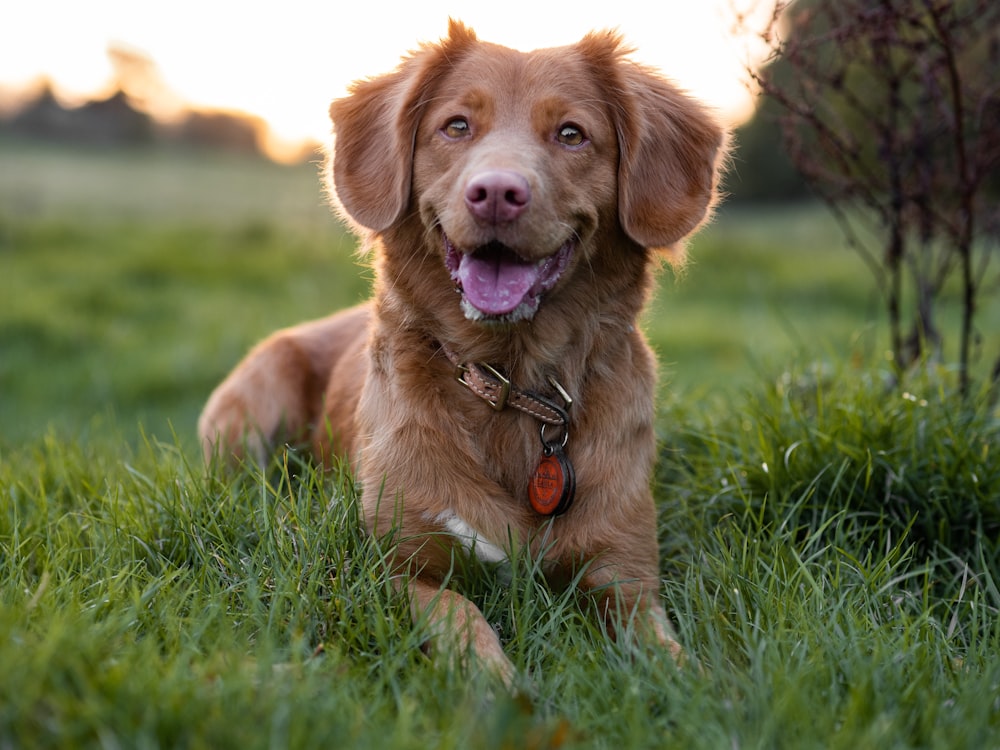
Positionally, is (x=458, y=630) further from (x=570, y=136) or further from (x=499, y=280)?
(x=570, y=136)

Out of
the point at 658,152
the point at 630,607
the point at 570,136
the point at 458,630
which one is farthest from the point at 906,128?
the point at 458,630

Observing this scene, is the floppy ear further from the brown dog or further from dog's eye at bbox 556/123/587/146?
dog's eye at bbox 556/123/587/146

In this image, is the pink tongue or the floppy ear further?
the floppy ear

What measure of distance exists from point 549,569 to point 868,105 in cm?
296

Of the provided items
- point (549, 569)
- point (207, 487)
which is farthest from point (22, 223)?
point (549, 569)

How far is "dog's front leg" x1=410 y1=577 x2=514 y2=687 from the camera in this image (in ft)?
7.49

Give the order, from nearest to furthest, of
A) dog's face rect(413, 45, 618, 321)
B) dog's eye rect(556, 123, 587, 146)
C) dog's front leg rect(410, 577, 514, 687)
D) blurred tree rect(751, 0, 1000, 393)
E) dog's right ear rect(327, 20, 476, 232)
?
dog's front leg rect(410, 577, 514, 687)
dog's face rect(413, 45, 618, 321)
dog's eye rect(556, 123, 587, 146)
dog's right ear rect(327, 20, 476, 232)
blurred tree rect(751, 0, 1000, 393)

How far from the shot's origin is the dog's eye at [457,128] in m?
3.07

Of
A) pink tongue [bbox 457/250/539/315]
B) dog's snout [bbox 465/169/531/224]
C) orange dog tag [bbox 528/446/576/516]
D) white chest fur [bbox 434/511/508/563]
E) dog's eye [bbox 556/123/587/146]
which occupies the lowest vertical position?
white chest fur [bbox 434/511/508/563]

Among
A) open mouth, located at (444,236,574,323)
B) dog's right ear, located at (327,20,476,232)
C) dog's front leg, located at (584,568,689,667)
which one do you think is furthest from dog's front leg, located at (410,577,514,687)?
dog's right ear, located at (327,20,476,232)

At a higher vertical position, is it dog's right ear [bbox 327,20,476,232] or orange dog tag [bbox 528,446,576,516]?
dog's right ear [bbox 327,20,476,232]

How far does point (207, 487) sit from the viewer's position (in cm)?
305

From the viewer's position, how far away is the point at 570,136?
121 inches

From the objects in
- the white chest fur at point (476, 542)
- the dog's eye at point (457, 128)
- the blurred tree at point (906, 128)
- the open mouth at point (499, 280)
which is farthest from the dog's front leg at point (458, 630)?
the blurred tree at point (906, 128)
